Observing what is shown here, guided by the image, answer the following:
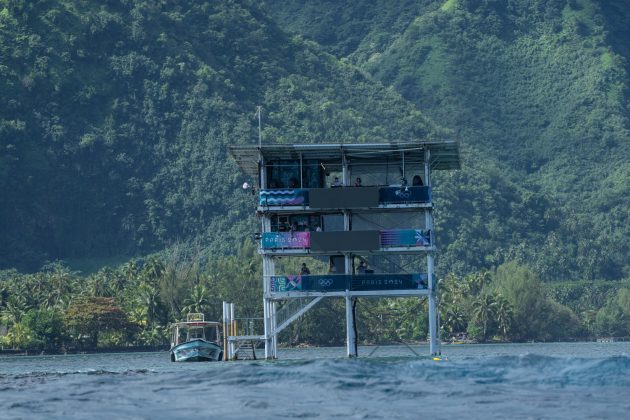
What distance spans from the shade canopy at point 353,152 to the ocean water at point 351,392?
18301 mm

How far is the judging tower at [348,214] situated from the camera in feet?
259

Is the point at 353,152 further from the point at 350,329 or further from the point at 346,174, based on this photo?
the point at 350,329

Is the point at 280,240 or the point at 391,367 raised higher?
the point at 280,240

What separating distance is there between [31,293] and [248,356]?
112110mm

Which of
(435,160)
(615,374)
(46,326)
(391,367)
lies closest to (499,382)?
(615,374)

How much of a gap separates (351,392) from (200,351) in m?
42.1

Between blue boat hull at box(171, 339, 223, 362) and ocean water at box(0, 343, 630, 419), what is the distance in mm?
27877

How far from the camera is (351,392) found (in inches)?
2009

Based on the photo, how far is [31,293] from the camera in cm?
19612

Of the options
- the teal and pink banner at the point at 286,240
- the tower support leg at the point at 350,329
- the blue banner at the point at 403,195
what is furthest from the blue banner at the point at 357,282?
the blue banner at the point at 403,195

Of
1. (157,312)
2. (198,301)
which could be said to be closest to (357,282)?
(198,301)

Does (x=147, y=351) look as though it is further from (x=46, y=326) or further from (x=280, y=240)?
(x=280, y=240)

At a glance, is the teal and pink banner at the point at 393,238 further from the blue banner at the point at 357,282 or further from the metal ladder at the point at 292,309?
the metal ladder at the point at 292,309

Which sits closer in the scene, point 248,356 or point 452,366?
point 452,366
